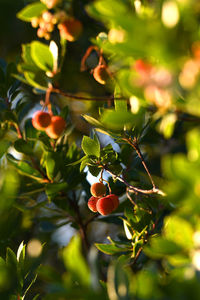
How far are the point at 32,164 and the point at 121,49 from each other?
0.88 metres

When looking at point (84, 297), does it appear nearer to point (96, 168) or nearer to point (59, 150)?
point (96, 168)

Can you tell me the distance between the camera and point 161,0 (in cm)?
75

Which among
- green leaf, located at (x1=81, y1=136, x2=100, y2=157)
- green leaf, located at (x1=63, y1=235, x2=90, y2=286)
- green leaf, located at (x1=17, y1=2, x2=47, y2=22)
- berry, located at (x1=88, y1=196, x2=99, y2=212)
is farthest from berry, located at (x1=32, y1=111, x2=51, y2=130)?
green leaf, located at (x1=63, y1=235, x2=90, y2=286)

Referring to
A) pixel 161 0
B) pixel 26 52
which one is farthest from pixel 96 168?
pixel 161 0

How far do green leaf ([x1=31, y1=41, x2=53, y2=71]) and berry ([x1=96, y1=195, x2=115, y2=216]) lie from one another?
461mm

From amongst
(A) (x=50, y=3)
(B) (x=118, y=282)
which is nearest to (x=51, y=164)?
(A) (x=50, y=3)

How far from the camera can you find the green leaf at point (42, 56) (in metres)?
0.81

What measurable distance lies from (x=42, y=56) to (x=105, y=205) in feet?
1.63

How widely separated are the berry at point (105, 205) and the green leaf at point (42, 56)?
461mm

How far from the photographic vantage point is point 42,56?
83cm

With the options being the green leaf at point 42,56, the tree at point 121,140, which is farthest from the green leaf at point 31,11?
the green leaf at point 42,56

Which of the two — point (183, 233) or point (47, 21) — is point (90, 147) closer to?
point (47, 21)

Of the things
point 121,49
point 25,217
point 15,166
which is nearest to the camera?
point 121,49

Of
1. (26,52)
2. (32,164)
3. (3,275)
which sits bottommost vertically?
(32,164)
